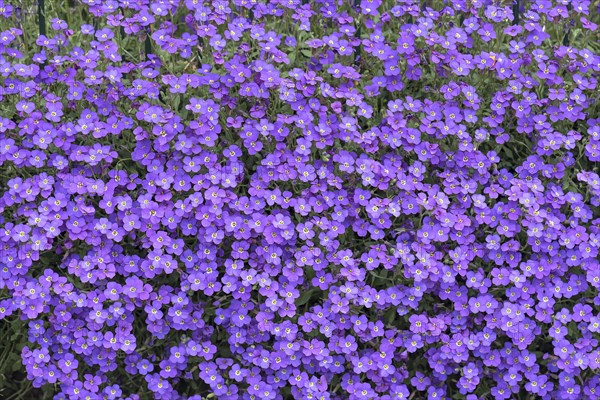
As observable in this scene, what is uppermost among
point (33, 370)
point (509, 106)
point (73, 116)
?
point (509, 106)

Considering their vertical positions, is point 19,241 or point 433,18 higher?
point 433,18

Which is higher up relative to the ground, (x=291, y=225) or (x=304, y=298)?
(x=291, y=225)

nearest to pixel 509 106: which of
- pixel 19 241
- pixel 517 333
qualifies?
pixel 517 333

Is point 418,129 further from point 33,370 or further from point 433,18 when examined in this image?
point 33,370

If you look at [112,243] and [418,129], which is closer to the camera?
[112,243]

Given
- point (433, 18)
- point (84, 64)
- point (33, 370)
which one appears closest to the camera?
point (33, 370)

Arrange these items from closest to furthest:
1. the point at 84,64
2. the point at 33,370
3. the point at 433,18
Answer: the point at 33,370, the point at 84,64, the point at 433,18

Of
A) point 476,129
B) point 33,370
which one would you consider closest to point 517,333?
point 476,129
